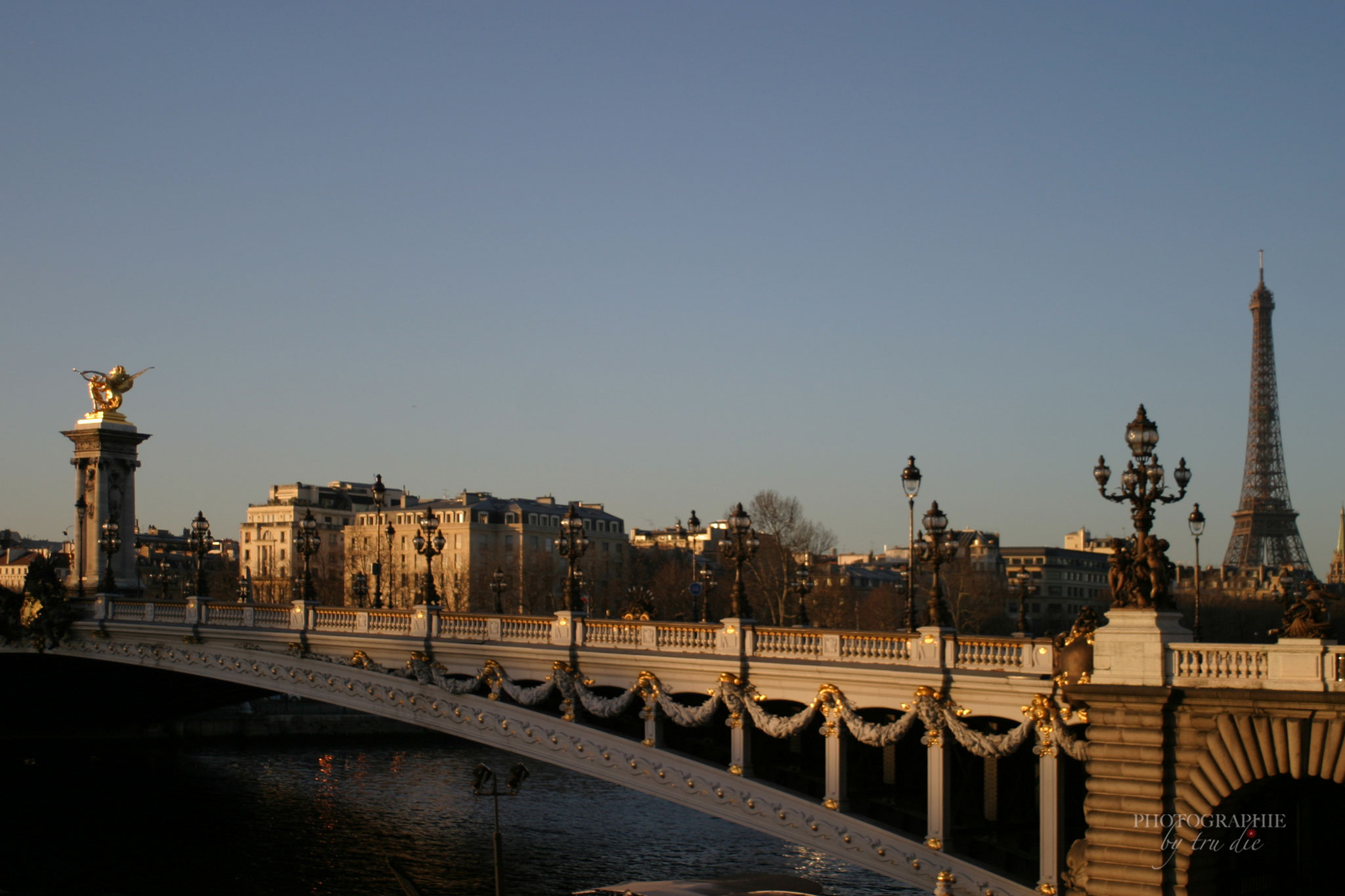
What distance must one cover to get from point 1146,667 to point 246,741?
168ft

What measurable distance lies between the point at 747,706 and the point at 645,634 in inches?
115

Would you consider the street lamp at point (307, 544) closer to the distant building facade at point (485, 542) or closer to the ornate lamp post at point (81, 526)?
the ornate lamp post at point (81, 526)

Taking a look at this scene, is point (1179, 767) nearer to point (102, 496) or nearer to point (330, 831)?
point (330, 831)

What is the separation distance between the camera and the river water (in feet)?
117

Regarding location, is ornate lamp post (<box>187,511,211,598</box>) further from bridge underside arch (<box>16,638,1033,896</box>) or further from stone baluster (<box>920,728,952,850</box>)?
stone baluster (<box>920,728,952,850</box>)

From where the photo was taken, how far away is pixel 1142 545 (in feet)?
64.5

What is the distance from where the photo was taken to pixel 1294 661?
18172mm

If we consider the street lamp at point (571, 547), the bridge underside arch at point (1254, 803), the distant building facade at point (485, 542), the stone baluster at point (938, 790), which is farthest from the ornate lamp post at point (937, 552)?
the distant building facade at point (485, 542)

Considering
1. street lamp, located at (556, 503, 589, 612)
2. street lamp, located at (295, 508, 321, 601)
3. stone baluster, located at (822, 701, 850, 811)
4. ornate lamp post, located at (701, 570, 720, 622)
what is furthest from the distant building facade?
stone baluster, located at (822, 701, 850, 811)

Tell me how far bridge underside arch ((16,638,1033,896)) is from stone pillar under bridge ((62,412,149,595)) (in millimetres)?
12832

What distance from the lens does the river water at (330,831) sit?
117 feet

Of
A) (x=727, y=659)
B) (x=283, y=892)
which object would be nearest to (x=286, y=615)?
(x=283, y=892)

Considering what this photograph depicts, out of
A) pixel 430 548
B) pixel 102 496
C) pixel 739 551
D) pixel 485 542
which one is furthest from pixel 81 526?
pixel 485 542

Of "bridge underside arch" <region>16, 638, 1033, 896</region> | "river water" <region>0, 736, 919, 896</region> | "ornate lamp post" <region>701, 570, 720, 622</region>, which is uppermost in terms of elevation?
"ornate lamp post" <region>701, 570, 720, 622</region>
